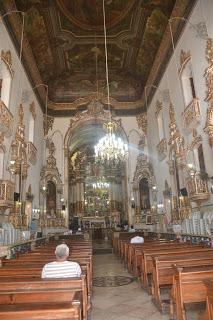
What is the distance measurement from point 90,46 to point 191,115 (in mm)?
9264

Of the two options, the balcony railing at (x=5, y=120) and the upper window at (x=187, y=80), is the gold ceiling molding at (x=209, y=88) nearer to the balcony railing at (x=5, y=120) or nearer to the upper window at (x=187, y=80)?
the upper window at (x=187, y=80)

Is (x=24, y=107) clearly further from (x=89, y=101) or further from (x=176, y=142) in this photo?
(x=176, y=142)

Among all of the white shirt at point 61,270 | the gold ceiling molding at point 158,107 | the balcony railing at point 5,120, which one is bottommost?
the white shirt at point 61,270

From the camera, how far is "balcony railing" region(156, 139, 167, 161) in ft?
52.9

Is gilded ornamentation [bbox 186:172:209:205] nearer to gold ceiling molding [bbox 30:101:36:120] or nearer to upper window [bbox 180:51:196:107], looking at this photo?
upper window [bbox 180:51:196:107]

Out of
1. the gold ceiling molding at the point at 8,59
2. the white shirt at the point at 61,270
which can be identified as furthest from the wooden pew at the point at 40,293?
the gold ceiling molding at the point at 8,59

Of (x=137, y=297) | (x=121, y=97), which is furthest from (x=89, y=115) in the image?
(x=137, y=297)

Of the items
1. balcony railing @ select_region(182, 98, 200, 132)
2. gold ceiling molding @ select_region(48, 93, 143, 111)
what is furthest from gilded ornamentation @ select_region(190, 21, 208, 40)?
gold ceiling molding @ select_region(48, 93, 143, 111)

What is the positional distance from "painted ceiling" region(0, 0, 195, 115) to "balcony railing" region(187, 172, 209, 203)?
7287 millimetres

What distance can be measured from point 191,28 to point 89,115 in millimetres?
10569

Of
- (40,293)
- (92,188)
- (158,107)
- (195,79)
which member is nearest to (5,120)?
(195,79)

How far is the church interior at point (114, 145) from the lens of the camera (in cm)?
454

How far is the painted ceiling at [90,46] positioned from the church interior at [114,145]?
75mm

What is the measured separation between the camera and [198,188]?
10109 mm
